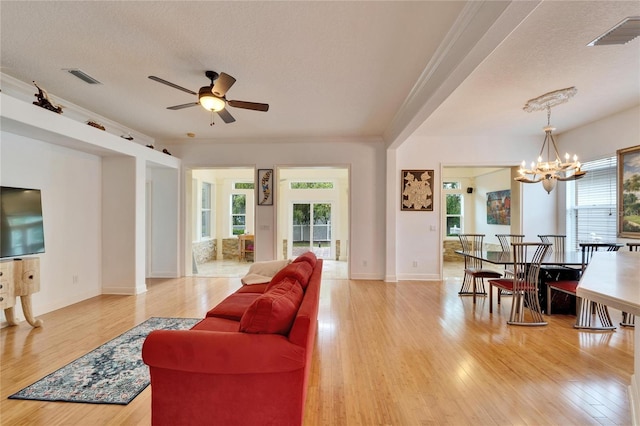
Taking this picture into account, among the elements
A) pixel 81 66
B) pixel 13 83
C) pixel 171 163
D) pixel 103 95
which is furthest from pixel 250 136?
pixel 13 83

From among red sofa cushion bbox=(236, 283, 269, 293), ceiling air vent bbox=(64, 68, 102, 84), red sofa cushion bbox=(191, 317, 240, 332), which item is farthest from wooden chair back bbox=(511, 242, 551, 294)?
ceiling air vent bbox=(64, 68, 102, 84)

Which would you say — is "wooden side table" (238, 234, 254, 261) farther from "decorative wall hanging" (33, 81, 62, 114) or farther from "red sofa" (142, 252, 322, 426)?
"red sofa" (142, 252, 322, 426)

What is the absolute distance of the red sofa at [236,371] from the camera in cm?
142

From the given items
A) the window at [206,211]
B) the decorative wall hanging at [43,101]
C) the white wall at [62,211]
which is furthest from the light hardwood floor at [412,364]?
the window at [206,211]

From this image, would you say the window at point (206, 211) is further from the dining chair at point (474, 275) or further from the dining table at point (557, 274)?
the dining table at point (557, 274)

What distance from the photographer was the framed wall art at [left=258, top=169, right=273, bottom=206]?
19.0 feet

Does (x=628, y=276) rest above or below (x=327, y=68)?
below

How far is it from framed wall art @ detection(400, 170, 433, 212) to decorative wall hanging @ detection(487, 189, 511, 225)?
278 centimetres

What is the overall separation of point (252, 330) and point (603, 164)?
5952 millimetres

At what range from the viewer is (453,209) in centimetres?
882

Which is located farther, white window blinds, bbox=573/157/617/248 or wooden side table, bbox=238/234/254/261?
wooden side table, bbox=238/234/254/261

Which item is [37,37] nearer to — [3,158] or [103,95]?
[103,95]

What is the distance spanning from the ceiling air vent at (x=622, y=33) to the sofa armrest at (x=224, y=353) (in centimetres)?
346

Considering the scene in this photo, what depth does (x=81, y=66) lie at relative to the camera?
304 centimetres
